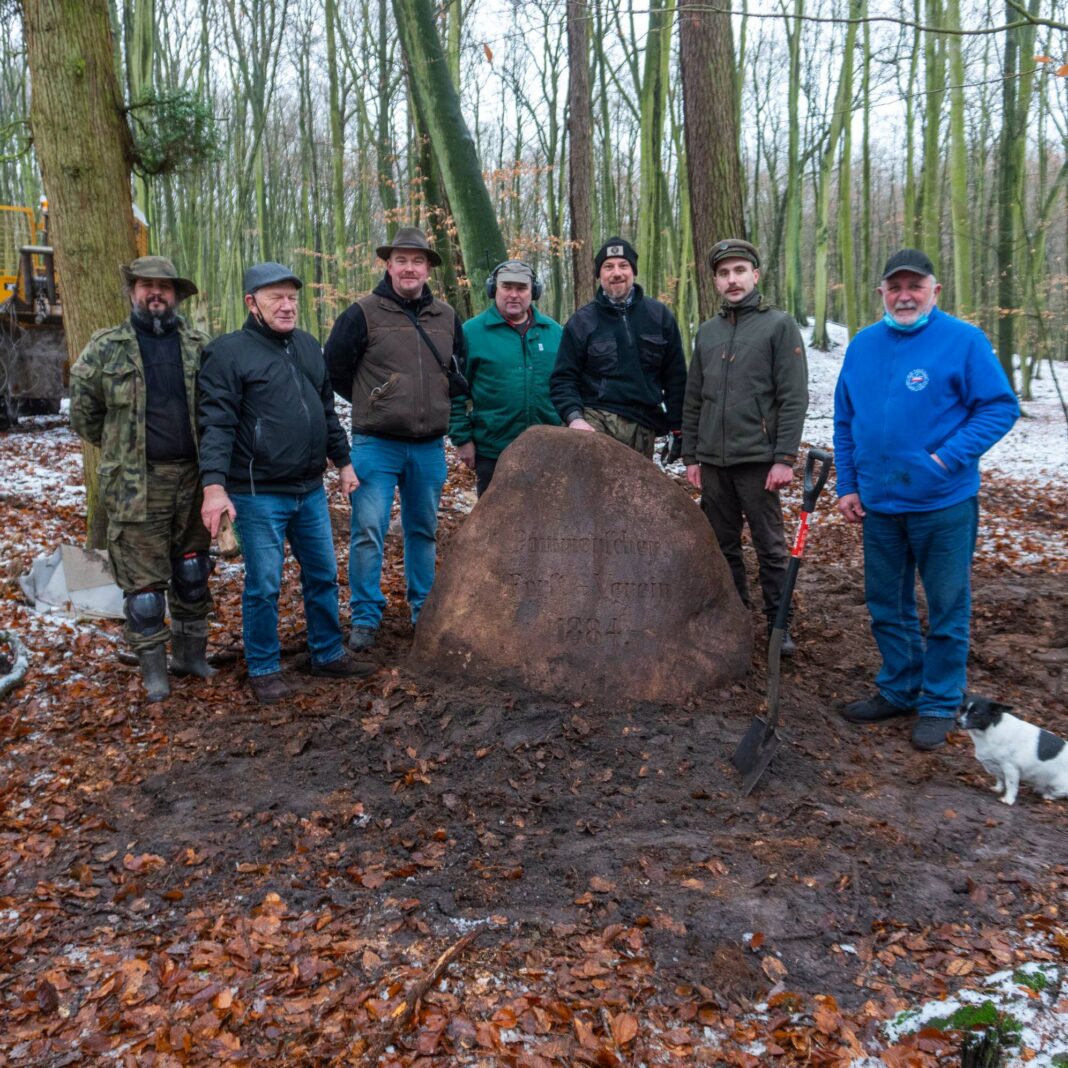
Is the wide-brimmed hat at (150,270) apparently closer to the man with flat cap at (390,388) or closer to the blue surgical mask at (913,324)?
the man with flat cap at (390,388)

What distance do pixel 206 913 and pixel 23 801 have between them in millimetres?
1331

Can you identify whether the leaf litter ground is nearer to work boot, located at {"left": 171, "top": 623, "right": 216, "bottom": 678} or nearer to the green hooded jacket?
work boot, located at {"left": 171, "top": 623, "right": 216, "bottom": 678}

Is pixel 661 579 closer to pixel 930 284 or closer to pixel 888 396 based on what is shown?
pixel 888 396

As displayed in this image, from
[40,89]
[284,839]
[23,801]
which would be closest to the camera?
[284,839]

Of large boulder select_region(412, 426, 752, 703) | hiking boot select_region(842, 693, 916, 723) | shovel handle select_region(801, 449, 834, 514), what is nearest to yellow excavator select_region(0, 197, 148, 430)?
large boulder select_region(412, 426, 752, 703)

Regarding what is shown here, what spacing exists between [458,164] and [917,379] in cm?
598

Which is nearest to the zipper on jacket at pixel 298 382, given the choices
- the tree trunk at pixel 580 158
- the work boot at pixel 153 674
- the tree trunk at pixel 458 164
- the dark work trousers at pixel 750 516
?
the work boot at pixel 153 674

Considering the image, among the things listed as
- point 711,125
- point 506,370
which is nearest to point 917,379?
point 506,370

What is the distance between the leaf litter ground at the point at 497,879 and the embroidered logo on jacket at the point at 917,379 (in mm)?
1679

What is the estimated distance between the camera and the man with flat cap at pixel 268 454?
4.43 metres

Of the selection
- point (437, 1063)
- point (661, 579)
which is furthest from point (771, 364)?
point (437, 1063)

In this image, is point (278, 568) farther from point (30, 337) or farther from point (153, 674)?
point (30, 337)

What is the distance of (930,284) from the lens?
13.3ft

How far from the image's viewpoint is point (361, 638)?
5.32 metres
